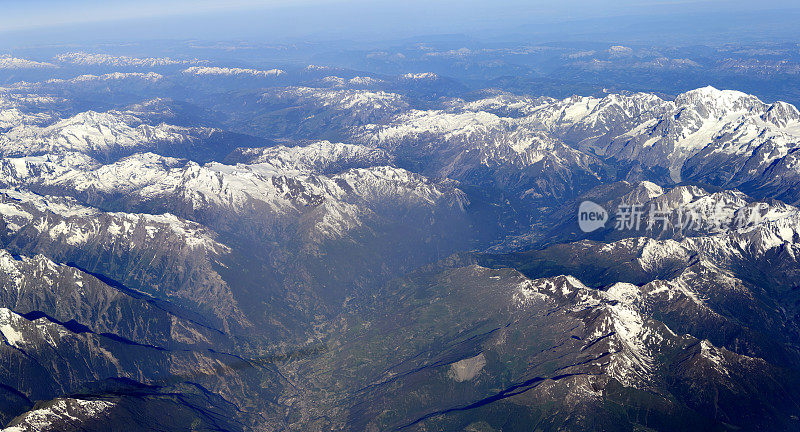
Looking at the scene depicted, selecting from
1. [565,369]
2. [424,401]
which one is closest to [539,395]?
[565,369]

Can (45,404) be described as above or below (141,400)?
above

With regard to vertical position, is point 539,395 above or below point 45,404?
below

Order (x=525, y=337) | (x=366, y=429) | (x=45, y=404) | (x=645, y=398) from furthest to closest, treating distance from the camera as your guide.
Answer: (x=525, y=337), (x=366, y=429), (x=645, y=398), (x=45, y=404)

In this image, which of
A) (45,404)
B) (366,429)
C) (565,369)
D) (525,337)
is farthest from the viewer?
(525,337)

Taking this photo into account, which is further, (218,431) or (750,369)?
(218,431)

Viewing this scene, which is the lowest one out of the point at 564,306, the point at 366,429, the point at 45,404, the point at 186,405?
the point at 366,429

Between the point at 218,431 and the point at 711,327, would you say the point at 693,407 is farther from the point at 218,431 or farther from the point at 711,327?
the point at 218,431

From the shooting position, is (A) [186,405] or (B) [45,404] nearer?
(B) [45,404]

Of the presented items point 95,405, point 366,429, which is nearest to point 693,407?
point 366,429

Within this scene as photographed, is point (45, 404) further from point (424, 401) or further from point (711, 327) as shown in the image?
point (711, 327)
